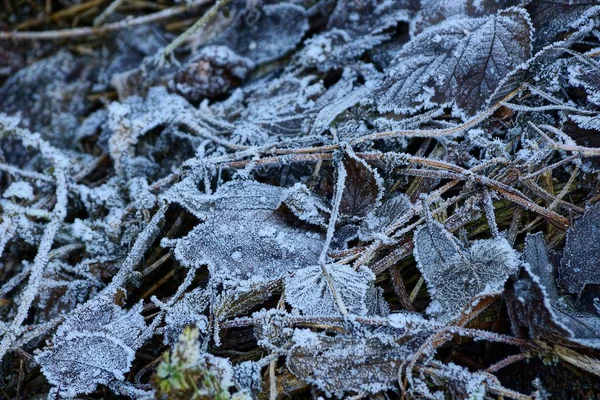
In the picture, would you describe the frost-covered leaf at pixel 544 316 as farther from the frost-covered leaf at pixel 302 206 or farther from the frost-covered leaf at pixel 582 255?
the frost-covered leaf at pixel 302 206

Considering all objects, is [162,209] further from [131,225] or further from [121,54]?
[121,54]

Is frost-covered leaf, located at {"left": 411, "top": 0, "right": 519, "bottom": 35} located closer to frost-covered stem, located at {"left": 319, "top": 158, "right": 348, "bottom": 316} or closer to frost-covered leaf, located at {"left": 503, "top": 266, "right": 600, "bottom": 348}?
frost-covered stem, located at {"left": 319, "top": 158, "right": 348, "bottom": 316}

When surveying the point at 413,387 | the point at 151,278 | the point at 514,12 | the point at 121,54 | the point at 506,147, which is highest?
the point at 514,12

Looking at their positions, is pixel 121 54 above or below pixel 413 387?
above

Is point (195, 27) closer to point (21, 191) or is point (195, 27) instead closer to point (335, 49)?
point (335, 49)

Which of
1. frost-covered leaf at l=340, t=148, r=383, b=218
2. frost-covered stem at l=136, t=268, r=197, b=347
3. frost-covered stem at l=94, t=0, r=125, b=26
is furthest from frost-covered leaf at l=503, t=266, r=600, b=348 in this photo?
frost-covered stem at l=94, t=0, r=125, b=26

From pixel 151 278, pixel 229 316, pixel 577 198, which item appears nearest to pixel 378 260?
pixel 229 316

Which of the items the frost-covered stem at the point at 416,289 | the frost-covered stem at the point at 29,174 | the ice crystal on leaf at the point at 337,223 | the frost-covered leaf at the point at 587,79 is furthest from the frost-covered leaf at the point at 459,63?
the frost-covered stem at the point at 29,174
